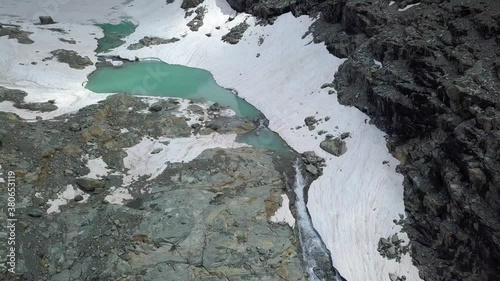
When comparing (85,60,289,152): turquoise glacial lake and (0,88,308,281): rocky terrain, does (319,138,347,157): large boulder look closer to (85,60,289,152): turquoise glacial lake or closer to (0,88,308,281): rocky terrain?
(0,88,308,281): rocky terrain

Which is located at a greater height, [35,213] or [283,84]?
[35,213]

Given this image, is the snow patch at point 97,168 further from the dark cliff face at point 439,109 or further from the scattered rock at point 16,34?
the scattered rock at point 16,34

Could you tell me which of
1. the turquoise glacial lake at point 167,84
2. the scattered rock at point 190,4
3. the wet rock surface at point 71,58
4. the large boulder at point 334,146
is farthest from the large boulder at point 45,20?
the large boulder at point 334,146

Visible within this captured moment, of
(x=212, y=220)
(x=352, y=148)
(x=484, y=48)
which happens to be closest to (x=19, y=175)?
(x=212, y=220)

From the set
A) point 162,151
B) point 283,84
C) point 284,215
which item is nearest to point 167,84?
point 283,84

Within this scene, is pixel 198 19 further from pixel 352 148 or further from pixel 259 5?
pixel 352 148

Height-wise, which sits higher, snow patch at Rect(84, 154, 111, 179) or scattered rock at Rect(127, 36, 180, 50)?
snow patch at Rect(84, 154, 111, 179)

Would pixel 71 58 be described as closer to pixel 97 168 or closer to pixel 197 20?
pixel 197 20

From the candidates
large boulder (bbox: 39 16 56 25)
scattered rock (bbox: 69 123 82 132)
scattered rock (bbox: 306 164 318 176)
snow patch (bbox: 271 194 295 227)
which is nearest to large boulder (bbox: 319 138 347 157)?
scattered rock (bbox: 306 164 318 176)
